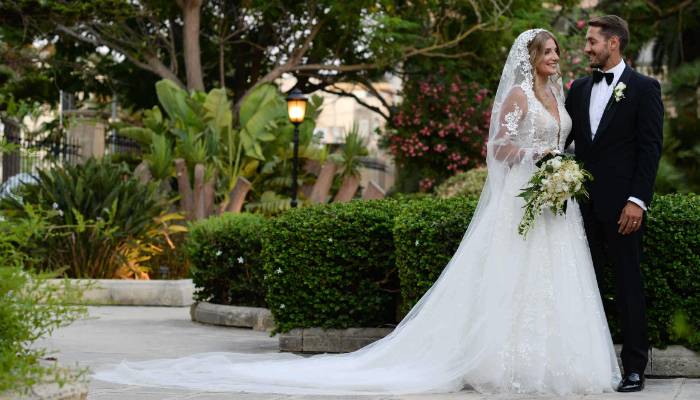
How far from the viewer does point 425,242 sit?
8117mm

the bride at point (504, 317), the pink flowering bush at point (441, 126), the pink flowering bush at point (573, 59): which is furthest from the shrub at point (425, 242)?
the pink flowering bush at point (441, 126)

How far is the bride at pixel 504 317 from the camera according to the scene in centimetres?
706

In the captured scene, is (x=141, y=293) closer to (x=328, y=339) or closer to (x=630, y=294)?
(x=328, y=339)

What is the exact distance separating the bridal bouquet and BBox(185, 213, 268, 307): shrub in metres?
4.74

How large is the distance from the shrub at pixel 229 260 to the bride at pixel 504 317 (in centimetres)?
389

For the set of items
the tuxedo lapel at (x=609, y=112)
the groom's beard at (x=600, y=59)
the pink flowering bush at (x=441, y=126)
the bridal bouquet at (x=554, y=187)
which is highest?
the pink flowering bush at (x=441, y=126)

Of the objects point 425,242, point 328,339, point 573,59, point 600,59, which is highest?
point 573,59

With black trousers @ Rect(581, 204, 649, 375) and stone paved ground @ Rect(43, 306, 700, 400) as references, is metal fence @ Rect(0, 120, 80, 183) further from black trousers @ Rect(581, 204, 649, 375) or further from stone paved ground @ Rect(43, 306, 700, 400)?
black trousers @ Rect(581, 204, 649, 375)

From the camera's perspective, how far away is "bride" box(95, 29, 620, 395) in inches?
278

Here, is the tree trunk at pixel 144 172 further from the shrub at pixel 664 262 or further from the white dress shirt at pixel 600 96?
the white dress shirt at pixel 600 96

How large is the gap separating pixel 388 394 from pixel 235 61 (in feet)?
76.6

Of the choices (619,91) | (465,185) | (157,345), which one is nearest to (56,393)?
(619,91)

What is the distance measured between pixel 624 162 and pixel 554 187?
0.55 metres

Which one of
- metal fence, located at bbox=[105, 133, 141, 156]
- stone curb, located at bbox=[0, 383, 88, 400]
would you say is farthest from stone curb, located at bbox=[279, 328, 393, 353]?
metal fence, located at bbox=[105, 133, 141, 156]
